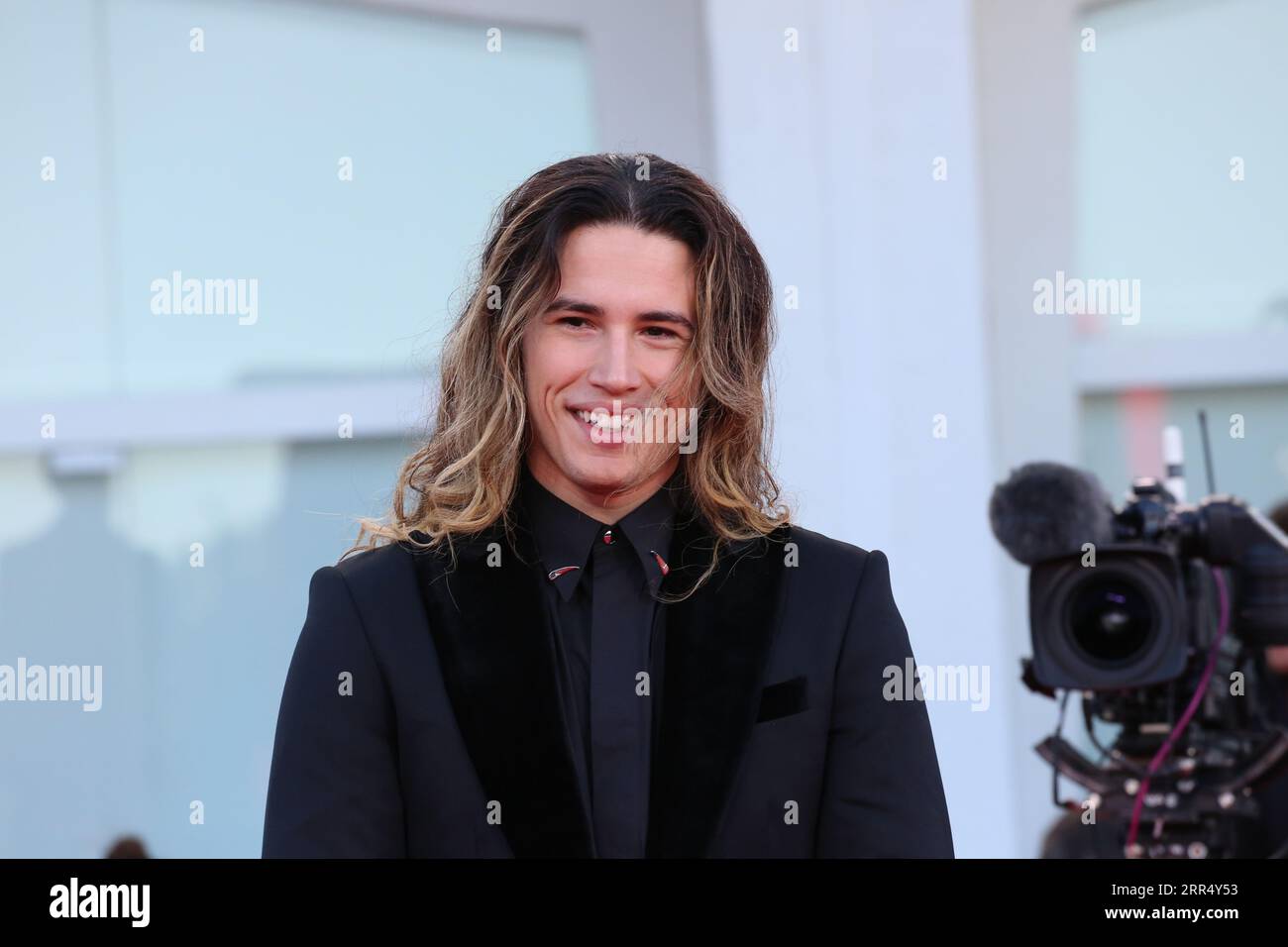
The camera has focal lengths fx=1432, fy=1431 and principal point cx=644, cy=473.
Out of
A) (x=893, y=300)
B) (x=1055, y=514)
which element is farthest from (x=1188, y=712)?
(x=893, y=300)

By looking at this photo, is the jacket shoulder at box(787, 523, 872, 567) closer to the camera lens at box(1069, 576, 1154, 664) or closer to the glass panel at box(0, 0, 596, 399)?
the camera lens at box(1069, 576, 1154, 664)

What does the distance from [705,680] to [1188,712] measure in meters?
0.90

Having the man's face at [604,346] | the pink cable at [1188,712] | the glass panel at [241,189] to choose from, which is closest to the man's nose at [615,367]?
the man's face at [604,346]

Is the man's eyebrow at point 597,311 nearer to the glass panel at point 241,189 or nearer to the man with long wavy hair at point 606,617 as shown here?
the man with long wavy hair at point 606,617

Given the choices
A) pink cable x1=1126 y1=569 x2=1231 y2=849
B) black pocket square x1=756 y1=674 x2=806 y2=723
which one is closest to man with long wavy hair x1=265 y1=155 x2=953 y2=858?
black pocket square x1=756 y1=674 x2=806 y2=723

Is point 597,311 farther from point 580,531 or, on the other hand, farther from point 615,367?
point 580,531

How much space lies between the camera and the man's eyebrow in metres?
1.65

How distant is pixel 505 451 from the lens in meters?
1.69

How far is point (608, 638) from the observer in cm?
162

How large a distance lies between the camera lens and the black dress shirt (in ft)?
2.39

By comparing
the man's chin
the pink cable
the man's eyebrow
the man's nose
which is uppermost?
the man's eyebrow

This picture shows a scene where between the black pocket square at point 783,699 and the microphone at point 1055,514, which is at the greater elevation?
the microphone at point 1055,514

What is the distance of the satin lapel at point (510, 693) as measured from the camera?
1.54 metres
